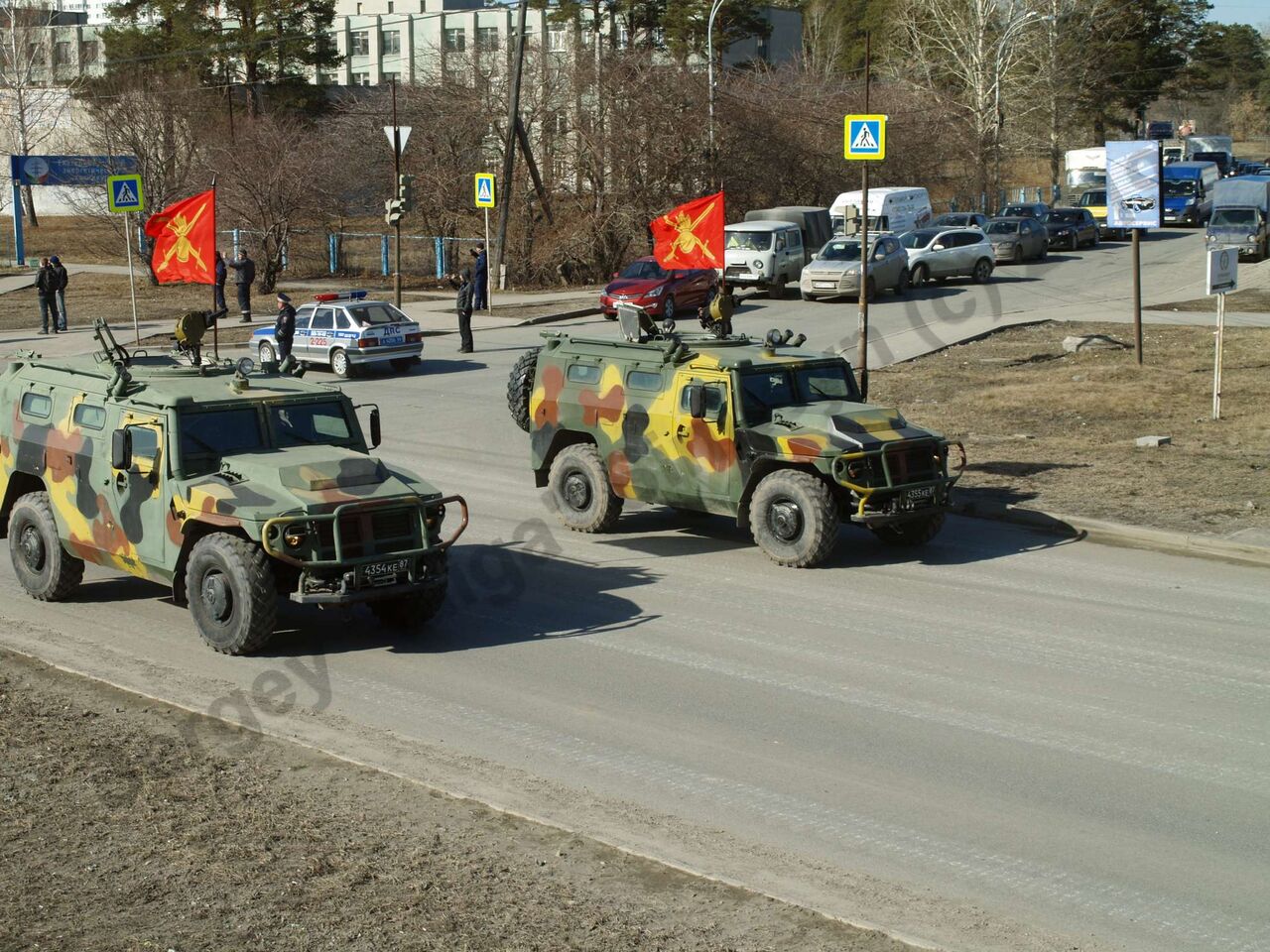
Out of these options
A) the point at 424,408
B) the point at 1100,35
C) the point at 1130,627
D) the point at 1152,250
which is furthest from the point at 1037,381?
the point at 1100,35

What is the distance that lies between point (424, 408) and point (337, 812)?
16.4 meters

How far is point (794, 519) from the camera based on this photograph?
13719mm

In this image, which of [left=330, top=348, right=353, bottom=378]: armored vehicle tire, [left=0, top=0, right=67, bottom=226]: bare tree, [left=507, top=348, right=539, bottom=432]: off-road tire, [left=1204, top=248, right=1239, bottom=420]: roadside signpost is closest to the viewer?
[left=507, top=348, right=539, bottom=432]: off-road tire

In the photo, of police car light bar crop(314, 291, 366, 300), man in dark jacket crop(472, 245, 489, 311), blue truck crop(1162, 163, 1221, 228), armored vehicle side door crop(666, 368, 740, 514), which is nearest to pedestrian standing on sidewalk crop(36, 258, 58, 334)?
police car light bar crop(314, 291, 366, 300)

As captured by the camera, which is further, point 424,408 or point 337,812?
point 424,408

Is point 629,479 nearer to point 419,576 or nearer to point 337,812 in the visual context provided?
point 419,576

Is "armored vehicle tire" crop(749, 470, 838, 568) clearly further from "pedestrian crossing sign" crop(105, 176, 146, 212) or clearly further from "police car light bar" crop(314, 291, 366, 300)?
"pedestrian crossing sign" crop(105, 176, 146, 212)

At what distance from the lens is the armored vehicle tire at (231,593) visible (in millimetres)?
10750

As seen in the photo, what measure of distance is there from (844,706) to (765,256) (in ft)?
101

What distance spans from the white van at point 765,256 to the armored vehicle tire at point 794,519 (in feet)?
85.4

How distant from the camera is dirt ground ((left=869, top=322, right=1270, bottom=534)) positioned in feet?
53.5

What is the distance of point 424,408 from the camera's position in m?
→ 24.0

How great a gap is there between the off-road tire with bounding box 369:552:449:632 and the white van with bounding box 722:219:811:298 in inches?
1121

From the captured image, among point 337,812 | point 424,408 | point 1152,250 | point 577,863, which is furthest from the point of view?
point 1152,250
